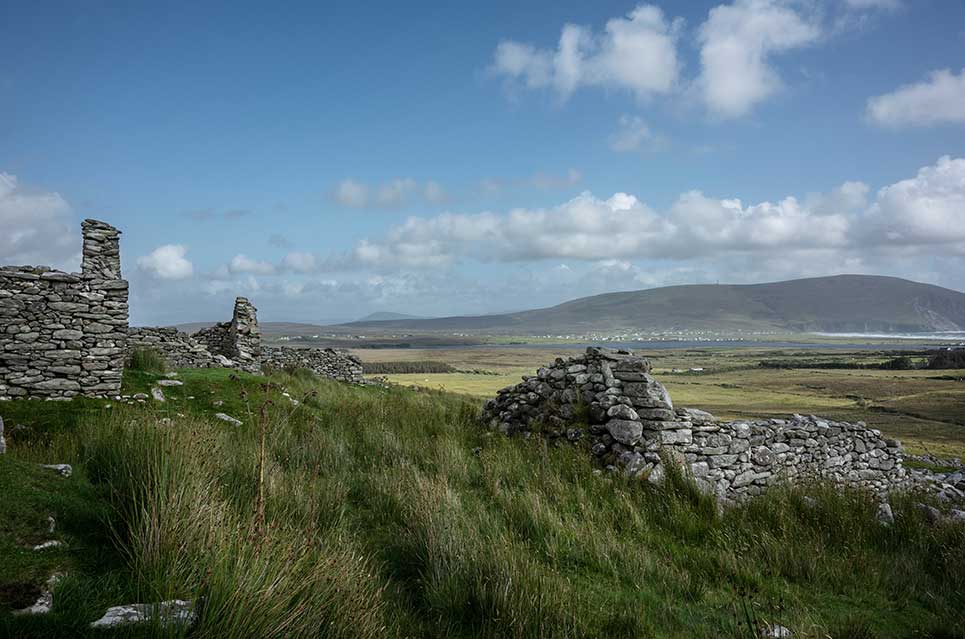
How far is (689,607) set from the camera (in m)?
4.29

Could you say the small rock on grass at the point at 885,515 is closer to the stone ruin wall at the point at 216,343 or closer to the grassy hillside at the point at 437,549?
the grassy hillside at the point at 437,549

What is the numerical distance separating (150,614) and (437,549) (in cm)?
228

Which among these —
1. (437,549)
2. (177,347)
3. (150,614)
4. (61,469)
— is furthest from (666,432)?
(177,347)

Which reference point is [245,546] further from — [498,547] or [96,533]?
[498,547]

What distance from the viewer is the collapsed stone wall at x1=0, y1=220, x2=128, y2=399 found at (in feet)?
33.6

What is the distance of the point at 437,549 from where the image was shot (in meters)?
4.42

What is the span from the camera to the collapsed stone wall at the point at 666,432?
29.5ft

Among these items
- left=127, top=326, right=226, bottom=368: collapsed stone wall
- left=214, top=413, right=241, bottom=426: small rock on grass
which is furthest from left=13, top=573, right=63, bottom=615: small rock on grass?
left=127, top=326, right=226, bottom=368: collapsed stone wall

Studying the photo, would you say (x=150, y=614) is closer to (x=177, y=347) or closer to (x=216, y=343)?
(x=177, y=347)

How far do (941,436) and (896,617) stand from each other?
2133 centimetres

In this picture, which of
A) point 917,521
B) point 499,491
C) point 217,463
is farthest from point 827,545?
point 217,463

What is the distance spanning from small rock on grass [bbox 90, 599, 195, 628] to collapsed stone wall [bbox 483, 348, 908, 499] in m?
6.80

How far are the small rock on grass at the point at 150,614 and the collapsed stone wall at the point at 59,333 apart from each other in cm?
1003

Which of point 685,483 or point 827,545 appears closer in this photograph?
point 827,545
